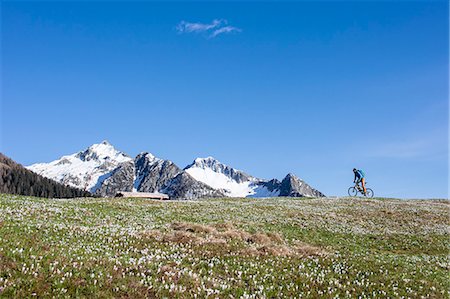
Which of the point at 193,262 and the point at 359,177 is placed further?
the point at 359,177

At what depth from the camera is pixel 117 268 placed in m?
13.2

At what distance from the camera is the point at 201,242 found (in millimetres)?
19797

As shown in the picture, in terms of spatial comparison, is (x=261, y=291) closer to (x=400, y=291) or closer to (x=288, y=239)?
(x=400, y=291)

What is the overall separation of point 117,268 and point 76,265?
1.40 m

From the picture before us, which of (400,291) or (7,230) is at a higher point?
(7,230)

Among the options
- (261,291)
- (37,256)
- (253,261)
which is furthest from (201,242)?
(37,256)

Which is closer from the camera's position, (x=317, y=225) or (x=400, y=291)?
(x=400, y=291)

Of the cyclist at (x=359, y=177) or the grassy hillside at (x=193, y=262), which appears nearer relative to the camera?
the grassy hillside at (x=193, y=262)

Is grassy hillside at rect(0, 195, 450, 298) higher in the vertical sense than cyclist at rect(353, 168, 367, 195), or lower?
lower

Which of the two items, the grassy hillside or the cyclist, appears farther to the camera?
the cyclist

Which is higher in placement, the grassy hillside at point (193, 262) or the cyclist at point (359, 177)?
the cyclist at point (359, 177)

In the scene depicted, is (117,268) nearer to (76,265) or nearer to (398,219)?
(76,265)

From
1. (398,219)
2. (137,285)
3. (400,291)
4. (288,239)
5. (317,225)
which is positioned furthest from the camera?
(398,219)

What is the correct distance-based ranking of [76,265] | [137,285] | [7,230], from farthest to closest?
[7,230] → [76,265] → [137,285]
